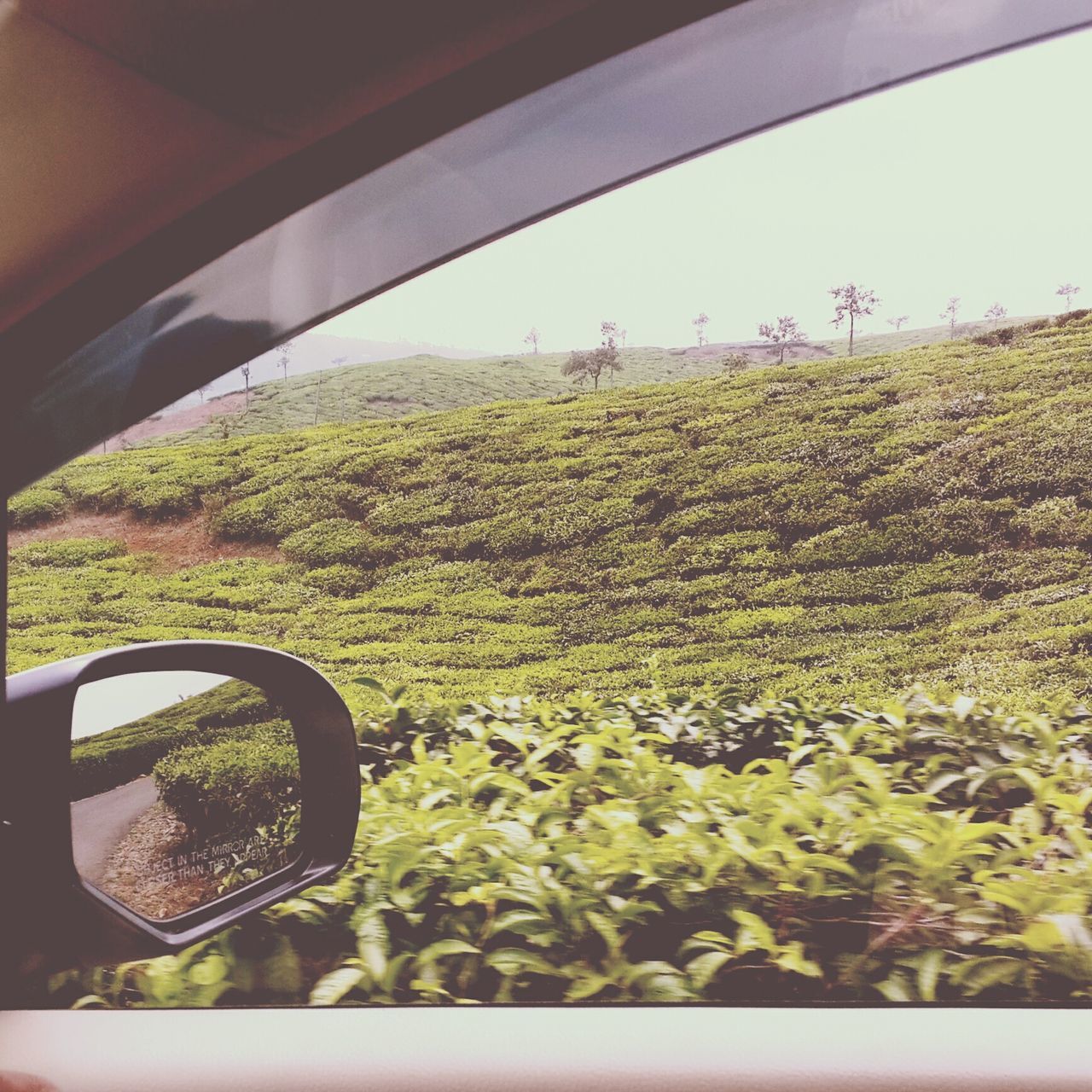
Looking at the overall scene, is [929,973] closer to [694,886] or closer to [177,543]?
[694,886]

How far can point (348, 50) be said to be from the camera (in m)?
0.94

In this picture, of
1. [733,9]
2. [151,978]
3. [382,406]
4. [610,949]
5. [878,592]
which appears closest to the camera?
[733,9]

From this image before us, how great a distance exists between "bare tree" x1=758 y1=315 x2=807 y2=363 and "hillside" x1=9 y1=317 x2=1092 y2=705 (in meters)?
0.36

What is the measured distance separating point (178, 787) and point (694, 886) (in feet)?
3.60

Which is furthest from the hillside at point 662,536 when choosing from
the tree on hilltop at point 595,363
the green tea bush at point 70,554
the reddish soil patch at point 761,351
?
the tree on hilltop at point 595,363

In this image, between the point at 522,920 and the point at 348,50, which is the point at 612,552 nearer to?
the point at 522,920

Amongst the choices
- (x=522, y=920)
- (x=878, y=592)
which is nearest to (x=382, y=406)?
(x=878, y=592)

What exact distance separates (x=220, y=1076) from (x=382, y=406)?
26.4 ft

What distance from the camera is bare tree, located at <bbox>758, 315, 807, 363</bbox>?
8026 millimetres

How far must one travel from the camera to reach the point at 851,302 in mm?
7664

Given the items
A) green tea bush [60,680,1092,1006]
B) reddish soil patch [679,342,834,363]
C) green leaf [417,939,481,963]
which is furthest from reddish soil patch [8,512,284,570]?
green leaf [417,939,481,963]

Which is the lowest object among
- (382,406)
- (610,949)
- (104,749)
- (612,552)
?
(610,949)

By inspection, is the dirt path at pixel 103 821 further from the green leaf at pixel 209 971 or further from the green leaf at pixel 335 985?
the green leaf at pixel 335 985

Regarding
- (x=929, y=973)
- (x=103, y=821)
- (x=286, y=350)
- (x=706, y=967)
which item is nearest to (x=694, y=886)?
(x=706, y=967)
